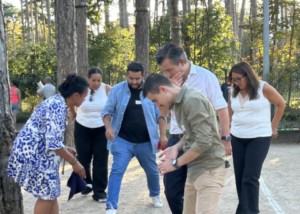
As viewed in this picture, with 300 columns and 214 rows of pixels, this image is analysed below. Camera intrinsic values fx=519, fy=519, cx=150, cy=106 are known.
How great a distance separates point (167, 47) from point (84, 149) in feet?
10.1

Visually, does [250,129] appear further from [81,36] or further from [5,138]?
[81,36]

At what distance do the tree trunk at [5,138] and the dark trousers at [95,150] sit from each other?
2.12 m

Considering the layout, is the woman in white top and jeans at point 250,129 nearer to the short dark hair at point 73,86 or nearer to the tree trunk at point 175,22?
the short dark hair at point 73,86

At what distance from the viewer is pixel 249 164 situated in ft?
17.4

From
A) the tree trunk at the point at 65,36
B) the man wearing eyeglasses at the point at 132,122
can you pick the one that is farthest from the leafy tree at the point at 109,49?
the man wearing eyeglasses at the point at 132,122

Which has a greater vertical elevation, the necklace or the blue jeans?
the necklace

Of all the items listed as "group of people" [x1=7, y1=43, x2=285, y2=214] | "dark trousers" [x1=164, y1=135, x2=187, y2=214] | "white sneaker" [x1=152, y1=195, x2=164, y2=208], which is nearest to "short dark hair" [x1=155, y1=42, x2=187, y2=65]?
"group of people" [x1=7, y1=43, x2=285, y2=214]

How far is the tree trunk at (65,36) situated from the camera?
9961mm

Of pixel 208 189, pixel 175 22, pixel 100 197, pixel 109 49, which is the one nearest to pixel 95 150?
pixel 100 197

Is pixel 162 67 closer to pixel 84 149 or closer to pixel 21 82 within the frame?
pixel 84 149

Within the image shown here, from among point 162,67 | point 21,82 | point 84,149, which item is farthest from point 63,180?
point 21,82

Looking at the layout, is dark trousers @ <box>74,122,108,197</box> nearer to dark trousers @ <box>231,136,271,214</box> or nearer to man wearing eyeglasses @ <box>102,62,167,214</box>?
man wearing eyeglasses @ <box>102,62,167,214</box>

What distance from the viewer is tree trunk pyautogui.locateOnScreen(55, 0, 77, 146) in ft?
32.7

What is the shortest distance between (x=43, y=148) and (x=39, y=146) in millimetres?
39
